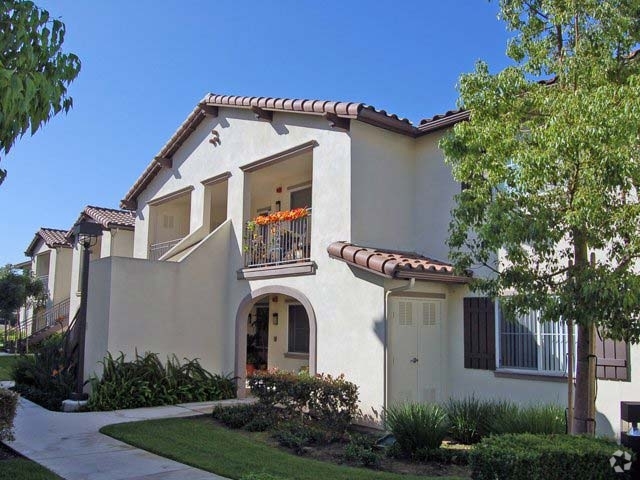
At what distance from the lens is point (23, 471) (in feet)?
25.1

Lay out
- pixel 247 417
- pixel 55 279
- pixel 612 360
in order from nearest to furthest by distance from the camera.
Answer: pixel 612 360 → pixel 247 417 → pixel 55 279

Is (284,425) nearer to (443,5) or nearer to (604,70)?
(604,70)

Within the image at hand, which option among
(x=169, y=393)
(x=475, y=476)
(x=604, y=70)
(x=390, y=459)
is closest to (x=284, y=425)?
(x=390, y=459)

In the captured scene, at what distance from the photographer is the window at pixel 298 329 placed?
17219 mm

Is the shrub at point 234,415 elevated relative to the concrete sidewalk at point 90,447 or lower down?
elevated

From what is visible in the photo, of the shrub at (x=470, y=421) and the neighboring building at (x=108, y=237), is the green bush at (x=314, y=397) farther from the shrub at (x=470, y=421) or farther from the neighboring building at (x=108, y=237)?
the neighboring building at (x=108, y=237)

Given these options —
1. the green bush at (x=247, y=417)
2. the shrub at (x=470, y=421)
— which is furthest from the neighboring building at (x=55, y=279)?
the shrub at (x=470, y=421)

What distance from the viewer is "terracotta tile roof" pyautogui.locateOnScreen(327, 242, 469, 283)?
10711 mm

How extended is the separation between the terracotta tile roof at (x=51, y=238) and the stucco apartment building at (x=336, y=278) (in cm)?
1470

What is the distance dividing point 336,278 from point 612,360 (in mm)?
5393

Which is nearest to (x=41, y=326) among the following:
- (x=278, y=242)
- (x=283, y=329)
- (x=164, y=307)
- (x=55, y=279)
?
(x=55, y=279)

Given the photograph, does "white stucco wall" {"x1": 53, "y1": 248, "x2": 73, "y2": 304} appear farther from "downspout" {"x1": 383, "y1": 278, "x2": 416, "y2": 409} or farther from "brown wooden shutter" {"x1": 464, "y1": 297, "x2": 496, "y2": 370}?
"brown wooden shutter" {"x1": 464, "y1": 297, "x2": 496, "y2": 370}

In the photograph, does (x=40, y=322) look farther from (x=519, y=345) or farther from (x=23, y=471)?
(x=519, y=345)

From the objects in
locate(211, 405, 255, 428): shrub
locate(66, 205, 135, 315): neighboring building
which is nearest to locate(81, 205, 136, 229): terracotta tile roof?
locate(66, 205, 135, 315): neighboring building
